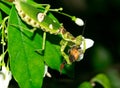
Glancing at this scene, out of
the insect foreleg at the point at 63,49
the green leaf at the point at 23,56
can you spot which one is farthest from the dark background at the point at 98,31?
the green leaf at the point at 23,56

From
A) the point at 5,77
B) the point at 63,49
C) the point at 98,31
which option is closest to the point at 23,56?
the point at 5,77

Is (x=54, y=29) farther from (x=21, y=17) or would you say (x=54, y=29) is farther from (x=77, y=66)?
(x=77, y=66)

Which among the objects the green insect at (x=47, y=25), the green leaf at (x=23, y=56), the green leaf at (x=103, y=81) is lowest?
the green leaf at (x=103, y=81)

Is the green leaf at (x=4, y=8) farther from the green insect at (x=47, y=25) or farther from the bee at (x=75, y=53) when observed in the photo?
the bee at (x=75, y=53)

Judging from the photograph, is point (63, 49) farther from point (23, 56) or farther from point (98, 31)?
point (98, 31)

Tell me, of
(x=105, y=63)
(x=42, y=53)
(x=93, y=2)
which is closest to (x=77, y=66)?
(x=105, y=63)

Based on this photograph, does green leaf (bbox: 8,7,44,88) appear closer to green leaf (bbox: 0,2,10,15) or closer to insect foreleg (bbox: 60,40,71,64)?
green leaf (bbox: 0,2,10,15)
